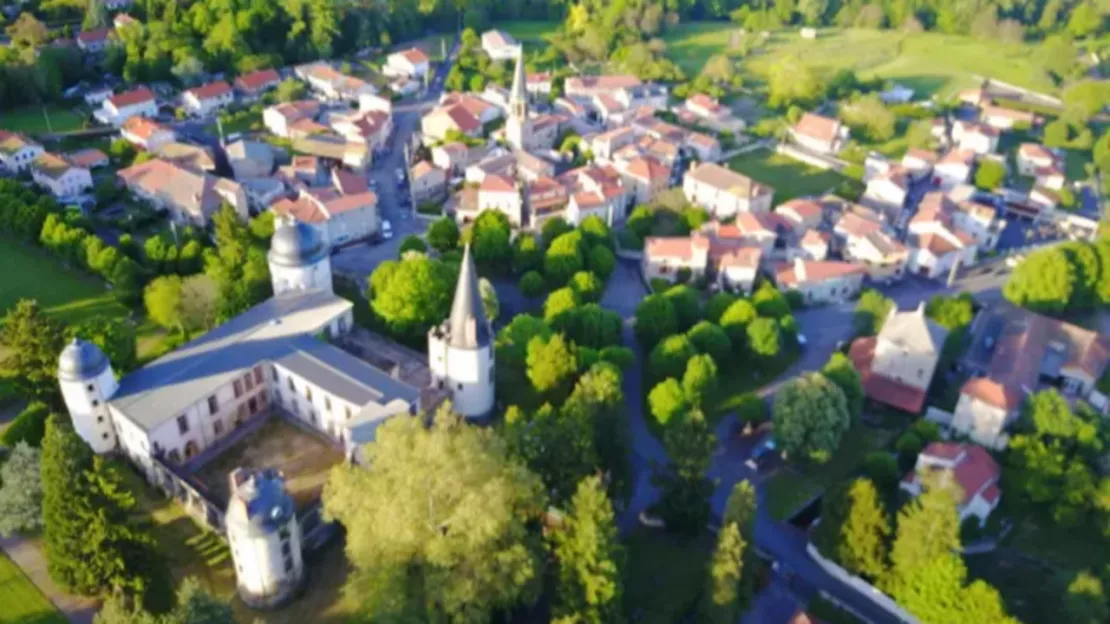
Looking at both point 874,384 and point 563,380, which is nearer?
point 563,380

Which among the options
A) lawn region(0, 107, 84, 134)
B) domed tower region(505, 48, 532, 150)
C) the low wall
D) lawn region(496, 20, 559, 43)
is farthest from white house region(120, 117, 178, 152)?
the low wall

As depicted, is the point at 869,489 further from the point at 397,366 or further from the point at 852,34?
the point at 852,34

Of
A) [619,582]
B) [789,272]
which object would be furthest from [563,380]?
[789,272]

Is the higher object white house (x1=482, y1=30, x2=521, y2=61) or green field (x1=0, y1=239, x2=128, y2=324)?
white house (x1=482, y1=30, x2=521, y2=61)

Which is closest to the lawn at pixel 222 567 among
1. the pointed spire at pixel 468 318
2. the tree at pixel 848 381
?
the pointed spire at pixel 468 318

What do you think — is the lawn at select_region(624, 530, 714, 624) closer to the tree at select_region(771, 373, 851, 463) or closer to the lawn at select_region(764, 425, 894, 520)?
the lawn at select_region(764, 425, 894, 520)
